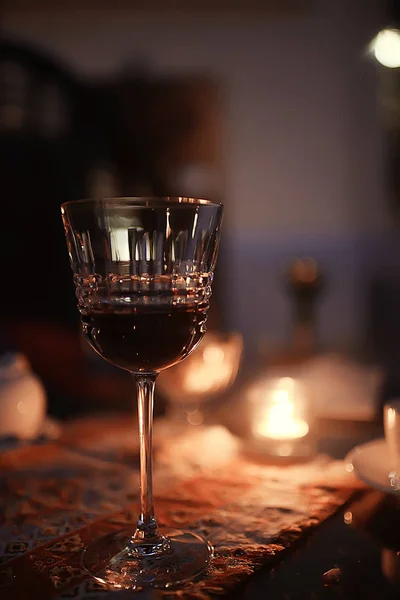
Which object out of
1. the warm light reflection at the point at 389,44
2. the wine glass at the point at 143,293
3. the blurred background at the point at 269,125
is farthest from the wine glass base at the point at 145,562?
the blurred background at the point at 269,125

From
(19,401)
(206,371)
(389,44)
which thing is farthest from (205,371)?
(389,44)

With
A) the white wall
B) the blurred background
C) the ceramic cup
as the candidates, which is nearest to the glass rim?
the ceramic cup

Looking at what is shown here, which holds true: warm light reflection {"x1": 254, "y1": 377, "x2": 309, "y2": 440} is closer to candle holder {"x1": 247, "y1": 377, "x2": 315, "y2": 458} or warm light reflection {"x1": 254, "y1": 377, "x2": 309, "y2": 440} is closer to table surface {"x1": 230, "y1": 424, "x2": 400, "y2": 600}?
candle holder {"x1": 247, "y1": 377, "x2": 315, "y2": 458}

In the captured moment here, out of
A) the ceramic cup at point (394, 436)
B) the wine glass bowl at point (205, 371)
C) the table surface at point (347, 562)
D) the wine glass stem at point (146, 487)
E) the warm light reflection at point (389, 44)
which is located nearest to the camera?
the table surface at point (347, 562)

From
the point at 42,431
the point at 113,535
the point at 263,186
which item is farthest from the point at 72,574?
the point at 263,186

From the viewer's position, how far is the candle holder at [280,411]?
962mm

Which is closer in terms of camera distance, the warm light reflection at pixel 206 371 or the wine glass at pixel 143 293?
the wine glass at pixel 143 293

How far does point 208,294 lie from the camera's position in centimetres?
68

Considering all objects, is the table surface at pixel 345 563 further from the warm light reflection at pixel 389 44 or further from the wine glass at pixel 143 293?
the warm light reflection at pixel 389 44

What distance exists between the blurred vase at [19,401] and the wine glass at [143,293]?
0.31m

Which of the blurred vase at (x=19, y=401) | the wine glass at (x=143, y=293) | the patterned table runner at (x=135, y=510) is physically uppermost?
the wine glass at (x=143, y=293)

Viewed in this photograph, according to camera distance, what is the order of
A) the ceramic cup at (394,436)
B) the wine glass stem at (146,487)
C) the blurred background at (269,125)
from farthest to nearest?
the blurred background at (269,125) → the ceramic cup at (394,436) → the wine glass stem at (146,487)

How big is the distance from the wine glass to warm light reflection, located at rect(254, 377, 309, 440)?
1.13ft

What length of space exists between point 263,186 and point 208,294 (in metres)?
3.48
